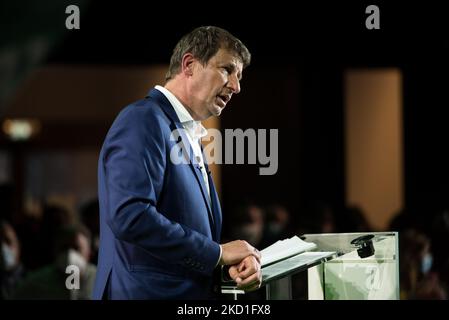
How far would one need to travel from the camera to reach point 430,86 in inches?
255

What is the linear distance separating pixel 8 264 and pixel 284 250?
2.71 meters

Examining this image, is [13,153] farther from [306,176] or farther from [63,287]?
[63,287]

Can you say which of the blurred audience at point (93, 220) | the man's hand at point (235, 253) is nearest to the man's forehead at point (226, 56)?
the man's hand at point (235, 253)

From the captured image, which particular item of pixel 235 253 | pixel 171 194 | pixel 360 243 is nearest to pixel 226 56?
pixel 171 194

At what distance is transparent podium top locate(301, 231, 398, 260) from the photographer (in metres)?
2.33

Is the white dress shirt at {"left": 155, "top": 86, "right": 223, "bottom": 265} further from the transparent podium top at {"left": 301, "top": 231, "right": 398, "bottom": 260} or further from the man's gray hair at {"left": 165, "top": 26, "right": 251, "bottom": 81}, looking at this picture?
the transparent podium top at {"left": 301, "top": 231, "right": 398, "bottom": 260}

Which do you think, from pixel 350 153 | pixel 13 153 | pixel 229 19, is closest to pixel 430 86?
pixel 350 153

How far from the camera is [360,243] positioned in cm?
236

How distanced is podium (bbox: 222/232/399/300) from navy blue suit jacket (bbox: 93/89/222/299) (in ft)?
0.77

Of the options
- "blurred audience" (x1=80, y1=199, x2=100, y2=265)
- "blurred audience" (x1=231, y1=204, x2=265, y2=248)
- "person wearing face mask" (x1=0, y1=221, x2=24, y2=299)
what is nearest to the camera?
"person wearing face mask" (x1=0, y1=221, x2=24, y2=299)

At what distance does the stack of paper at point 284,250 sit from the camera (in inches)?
84.0

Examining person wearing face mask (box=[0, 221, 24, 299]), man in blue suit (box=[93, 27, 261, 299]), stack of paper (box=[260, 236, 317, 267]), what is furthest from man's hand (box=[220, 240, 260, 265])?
person wearing face mask (box=[0, 221, 24, 299])
